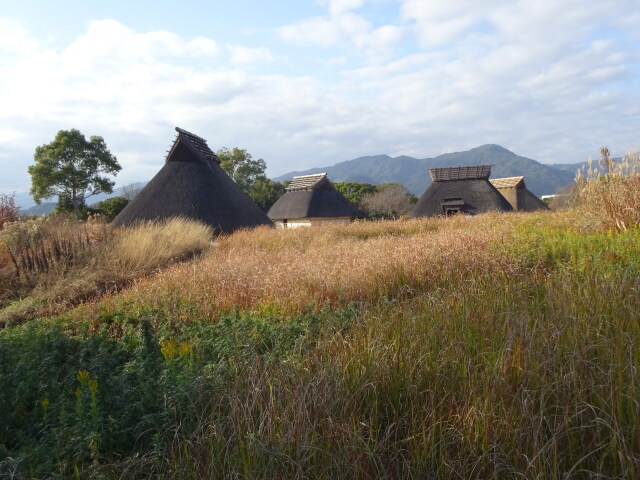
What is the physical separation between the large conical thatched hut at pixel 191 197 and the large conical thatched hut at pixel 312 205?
854 cm

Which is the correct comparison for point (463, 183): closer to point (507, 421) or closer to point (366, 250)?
point (366, 250)

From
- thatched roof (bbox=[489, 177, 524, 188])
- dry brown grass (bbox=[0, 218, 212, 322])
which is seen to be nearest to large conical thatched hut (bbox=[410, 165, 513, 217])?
thatched roof (bbox=[489, 177, 524, 188])

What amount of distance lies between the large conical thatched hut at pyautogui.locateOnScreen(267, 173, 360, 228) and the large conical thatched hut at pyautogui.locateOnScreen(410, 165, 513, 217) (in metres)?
4.29

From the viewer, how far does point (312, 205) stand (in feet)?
86.3

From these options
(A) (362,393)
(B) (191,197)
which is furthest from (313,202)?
(A) (362,393)

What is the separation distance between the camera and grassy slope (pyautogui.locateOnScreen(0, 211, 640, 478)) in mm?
2004

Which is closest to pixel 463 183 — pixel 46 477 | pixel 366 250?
pixel 366 250

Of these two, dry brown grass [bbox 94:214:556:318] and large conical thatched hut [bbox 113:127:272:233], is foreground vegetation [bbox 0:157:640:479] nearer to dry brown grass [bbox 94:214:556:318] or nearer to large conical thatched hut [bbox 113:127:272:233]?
dry brown grass [bbox 94:214:556:318]

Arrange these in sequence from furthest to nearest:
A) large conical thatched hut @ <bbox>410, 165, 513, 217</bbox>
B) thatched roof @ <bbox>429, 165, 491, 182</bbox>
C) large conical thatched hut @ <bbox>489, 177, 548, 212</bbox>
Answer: large conical thatched hut @ <bbox>489, 177, 548, 212</bbox> → thatched roof @ <bbox>429, 165, 491, 182</bbox> → large conical thatched hut @ <bbox>410, 165, 513, 217</bbox>

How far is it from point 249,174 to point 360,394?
35.8 m

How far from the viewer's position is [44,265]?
8188 mm

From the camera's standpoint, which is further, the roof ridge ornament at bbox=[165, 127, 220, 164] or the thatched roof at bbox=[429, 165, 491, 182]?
the thatched roof at bbox=[429, 165, 491, 182]

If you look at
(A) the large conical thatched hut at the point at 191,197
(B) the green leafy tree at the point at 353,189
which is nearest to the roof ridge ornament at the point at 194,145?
(A) the large conical thatched hut at the point at 191,197

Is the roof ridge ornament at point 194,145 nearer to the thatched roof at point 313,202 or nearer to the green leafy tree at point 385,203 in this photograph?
the thatched roof at point 313,202
